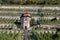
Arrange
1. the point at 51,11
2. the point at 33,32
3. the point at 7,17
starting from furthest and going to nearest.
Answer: the point at 51,11 < the point at 7,17 < the point at 33,32

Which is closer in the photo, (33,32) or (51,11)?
(33,32)

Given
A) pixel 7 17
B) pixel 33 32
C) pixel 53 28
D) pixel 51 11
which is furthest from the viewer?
pixel 51 11

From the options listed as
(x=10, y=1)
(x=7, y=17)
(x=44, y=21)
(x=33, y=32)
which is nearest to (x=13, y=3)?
(x=10, y=1)

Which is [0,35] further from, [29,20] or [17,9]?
[17,9]

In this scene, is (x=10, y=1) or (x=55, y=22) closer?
(x=55, y=22)

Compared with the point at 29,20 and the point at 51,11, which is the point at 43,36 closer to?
the point at 29,20

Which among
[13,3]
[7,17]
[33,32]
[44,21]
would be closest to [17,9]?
[13,3]

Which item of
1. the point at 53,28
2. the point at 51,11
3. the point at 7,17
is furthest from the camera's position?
the point at 51,11

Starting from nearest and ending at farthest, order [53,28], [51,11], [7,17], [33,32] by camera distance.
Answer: [33,32], [53,28], [7,17], [51,11]
